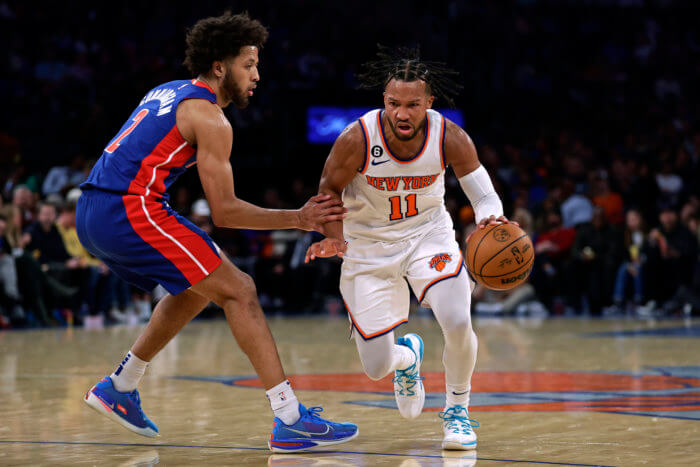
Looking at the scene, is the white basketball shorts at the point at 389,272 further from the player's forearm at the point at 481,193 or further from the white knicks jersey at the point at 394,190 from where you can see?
the player's forearm at the point at 481,193

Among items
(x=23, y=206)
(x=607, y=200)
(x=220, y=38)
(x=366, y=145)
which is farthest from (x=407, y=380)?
(x=607, y=200)

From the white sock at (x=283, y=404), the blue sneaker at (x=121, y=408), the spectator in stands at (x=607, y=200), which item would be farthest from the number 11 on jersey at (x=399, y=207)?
the spectator in stands at (x=607, y=200)

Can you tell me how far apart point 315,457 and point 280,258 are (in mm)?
10964

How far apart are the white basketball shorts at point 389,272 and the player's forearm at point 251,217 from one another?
73cm

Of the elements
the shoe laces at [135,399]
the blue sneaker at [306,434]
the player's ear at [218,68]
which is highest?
the player's ear at [218,68]

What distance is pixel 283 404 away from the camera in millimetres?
3945

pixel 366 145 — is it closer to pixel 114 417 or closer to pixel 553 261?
pixel 114 417

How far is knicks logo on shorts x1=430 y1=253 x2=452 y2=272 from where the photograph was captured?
14.4ft

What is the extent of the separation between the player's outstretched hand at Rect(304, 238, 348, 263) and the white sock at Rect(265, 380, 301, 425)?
22.4 inches

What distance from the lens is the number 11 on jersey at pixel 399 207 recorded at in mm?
4543

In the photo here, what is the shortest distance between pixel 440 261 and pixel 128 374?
1.55m

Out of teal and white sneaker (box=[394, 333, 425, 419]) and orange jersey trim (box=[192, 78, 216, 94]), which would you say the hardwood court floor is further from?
orange jersey trim (box=[192, 78, 216, 94])

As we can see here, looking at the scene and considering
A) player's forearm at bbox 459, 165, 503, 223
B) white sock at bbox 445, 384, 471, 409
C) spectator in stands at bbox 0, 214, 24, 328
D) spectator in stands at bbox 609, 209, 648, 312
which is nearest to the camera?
white sock at bbox 445, 384, 471, 409

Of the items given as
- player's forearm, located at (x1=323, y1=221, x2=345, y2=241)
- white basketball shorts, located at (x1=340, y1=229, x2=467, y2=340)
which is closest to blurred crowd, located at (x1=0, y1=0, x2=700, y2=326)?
white basketball shorts, located at (x1=340, y1=229, x2=467, y2=340)
